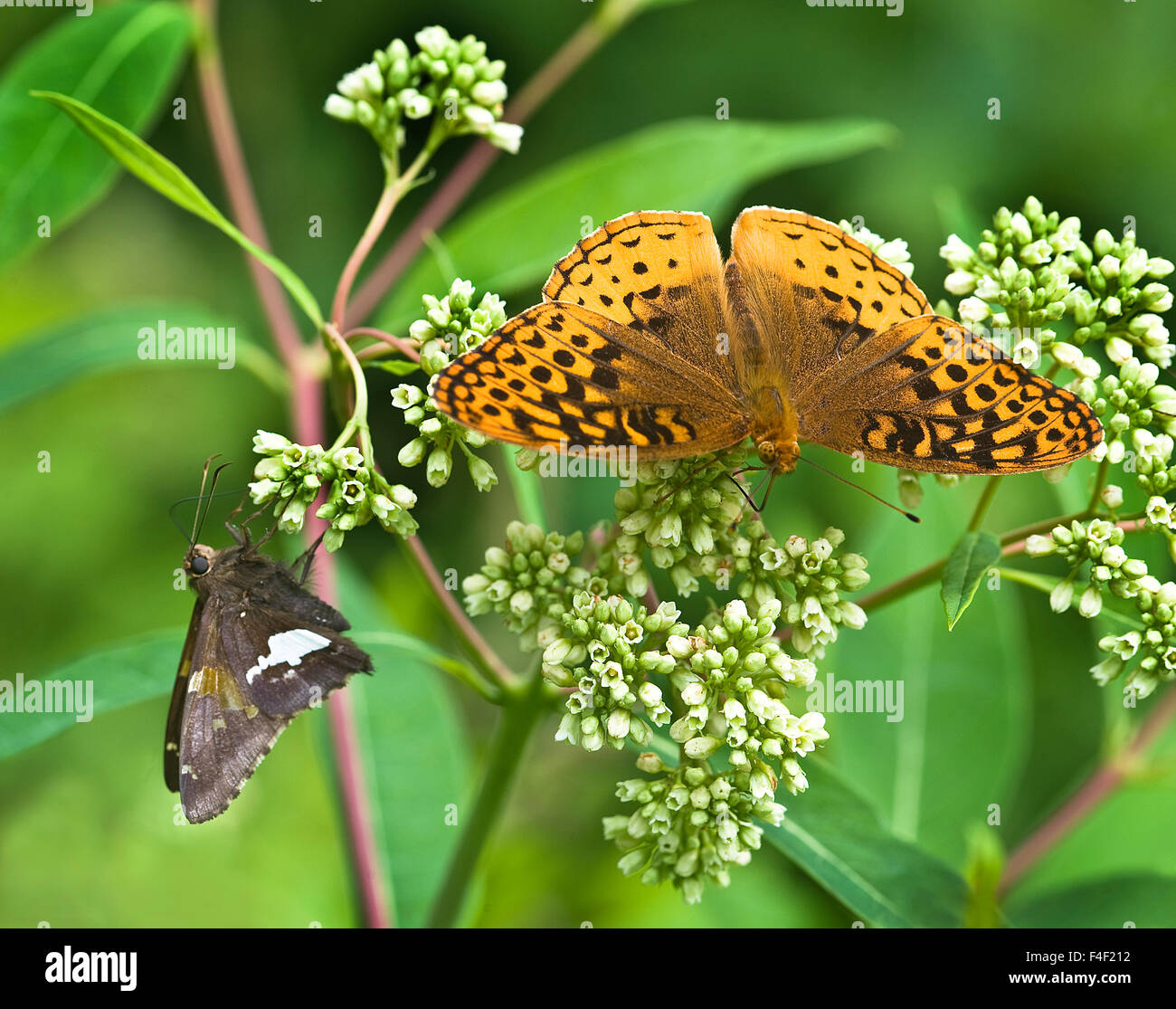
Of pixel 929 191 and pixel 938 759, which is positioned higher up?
pixel 929 191

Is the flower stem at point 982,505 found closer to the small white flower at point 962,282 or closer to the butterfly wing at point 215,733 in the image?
the small white flower at point 962,282

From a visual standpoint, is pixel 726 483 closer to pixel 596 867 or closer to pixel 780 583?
pixel 780 583

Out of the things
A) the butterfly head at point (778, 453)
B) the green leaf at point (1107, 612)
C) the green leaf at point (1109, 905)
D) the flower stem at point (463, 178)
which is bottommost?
the green leaf at point (1109, 905)

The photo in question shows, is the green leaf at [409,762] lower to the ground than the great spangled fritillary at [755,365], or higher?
lower

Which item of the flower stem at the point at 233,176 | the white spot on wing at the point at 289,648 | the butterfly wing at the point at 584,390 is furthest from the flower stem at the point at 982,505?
the flower stem at the point at 233,176

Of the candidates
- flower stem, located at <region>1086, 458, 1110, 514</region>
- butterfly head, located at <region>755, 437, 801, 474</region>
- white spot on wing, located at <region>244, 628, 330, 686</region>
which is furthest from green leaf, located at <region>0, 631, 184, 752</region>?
flower stem, located at <region>1086, 458, 1110, 514</region>

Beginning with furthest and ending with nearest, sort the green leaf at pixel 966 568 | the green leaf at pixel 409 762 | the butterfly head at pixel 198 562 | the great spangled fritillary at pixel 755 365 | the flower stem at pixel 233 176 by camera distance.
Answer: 1. the flower stem at pixel 233 176
2. the green leaf at pixel 409 762
3. the butterfly head at pixel 198 562
4. the great spangled fritillary at pixel 755 365
5. the green leaf at pixel 966 568

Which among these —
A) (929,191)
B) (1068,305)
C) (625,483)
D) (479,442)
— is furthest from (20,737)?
(929,191)
